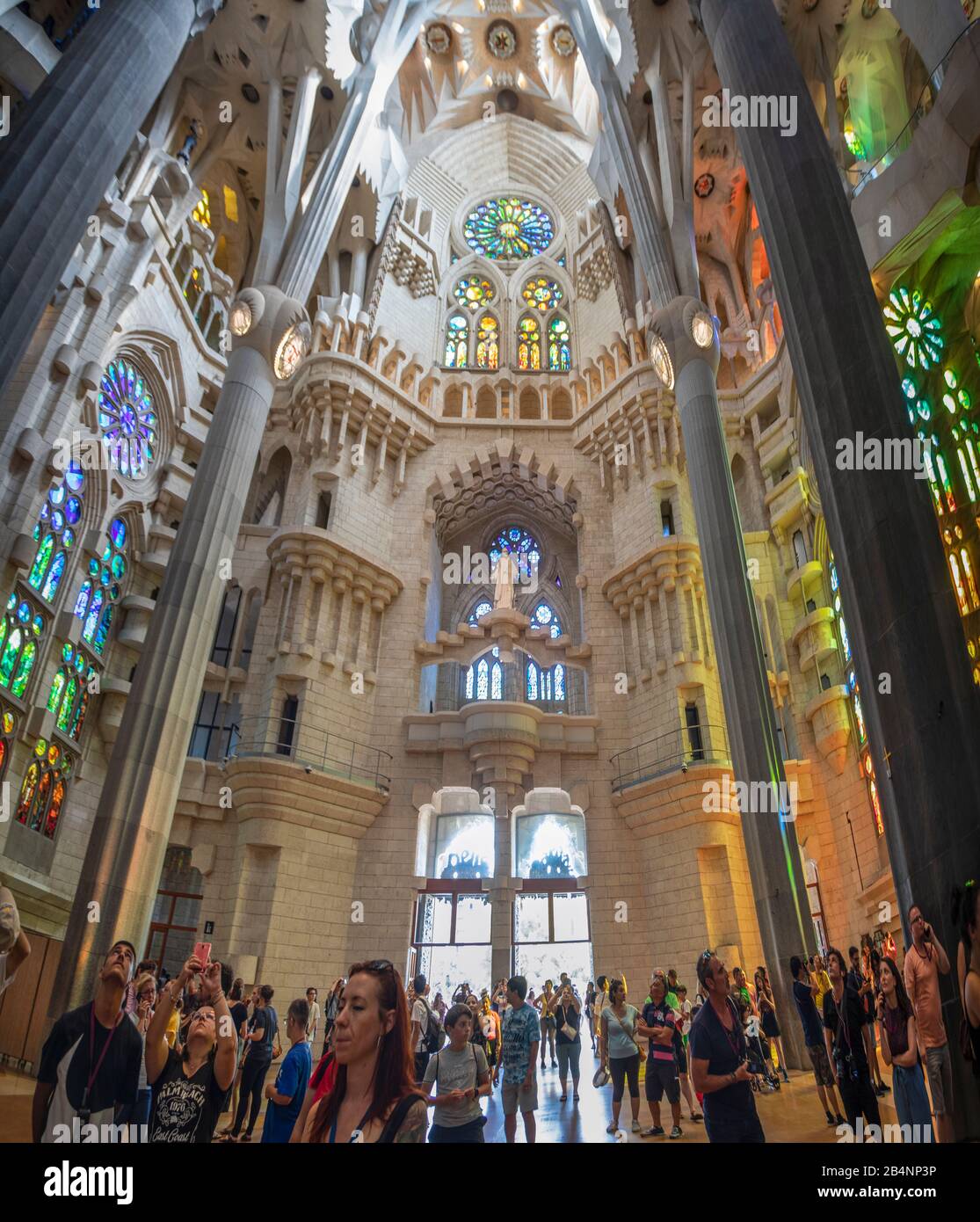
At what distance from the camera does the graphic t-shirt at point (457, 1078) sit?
398cm

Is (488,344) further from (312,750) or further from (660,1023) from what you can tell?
(660,1023)

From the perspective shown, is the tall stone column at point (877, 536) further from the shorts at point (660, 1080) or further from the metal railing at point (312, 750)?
the metal railing at point (312, 750)

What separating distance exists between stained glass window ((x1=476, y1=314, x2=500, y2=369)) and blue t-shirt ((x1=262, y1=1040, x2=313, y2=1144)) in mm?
23967

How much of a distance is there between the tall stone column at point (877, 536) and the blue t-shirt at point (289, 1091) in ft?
14.7

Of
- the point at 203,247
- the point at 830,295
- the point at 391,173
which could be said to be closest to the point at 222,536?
the point at 830,295

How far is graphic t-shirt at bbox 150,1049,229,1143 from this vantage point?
13.6ft

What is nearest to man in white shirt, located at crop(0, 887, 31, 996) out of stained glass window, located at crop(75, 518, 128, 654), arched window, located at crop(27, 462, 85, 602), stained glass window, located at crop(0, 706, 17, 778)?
stained glass window, located at crop(0, 706, 17, 778)

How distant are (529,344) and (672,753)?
16.2 m

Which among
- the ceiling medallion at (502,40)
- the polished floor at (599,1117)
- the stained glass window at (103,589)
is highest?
the ceiling medallion at (502,40)

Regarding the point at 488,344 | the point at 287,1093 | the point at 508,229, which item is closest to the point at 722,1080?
the point at 287,1093

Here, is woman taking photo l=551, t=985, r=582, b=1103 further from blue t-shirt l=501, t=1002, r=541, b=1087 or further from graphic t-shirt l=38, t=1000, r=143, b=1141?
graphic t-shirt l=38, t=1000, r=143, b=1141

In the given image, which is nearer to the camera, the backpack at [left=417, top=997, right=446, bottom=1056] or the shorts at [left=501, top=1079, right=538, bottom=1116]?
the shorts at [left=501, top=1079, right=538, bottom=1116]

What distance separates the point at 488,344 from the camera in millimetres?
26422

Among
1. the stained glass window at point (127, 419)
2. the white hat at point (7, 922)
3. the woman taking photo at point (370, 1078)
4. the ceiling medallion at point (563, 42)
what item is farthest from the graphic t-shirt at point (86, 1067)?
the ceiling medallion at point (563, 42)
